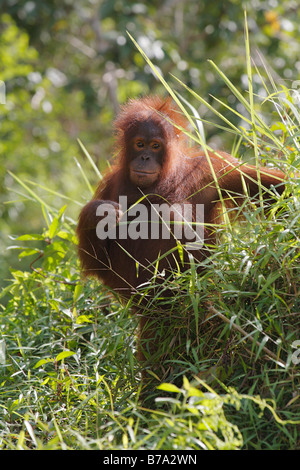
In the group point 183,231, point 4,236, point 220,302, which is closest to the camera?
point 220,302

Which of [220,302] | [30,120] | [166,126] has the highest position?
[30,120]

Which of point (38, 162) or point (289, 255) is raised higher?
point (38, 162)

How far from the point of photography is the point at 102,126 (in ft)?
36.0

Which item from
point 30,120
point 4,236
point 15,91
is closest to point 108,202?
point 4,236

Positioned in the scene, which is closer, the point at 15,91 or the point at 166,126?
the point at 166,126

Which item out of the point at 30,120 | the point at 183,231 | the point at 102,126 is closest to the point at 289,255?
the point at 183,231

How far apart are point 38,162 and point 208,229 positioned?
268 inches

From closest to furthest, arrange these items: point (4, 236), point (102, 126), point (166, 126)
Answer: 1. point (166, 126)
2. point (4, 236)
3. point (102, 126)

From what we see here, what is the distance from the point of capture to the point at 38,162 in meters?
9.66

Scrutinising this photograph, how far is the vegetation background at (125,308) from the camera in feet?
7.54

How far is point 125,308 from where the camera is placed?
2.88m

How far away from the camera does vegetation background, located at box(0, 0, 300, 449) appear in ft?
7.54
